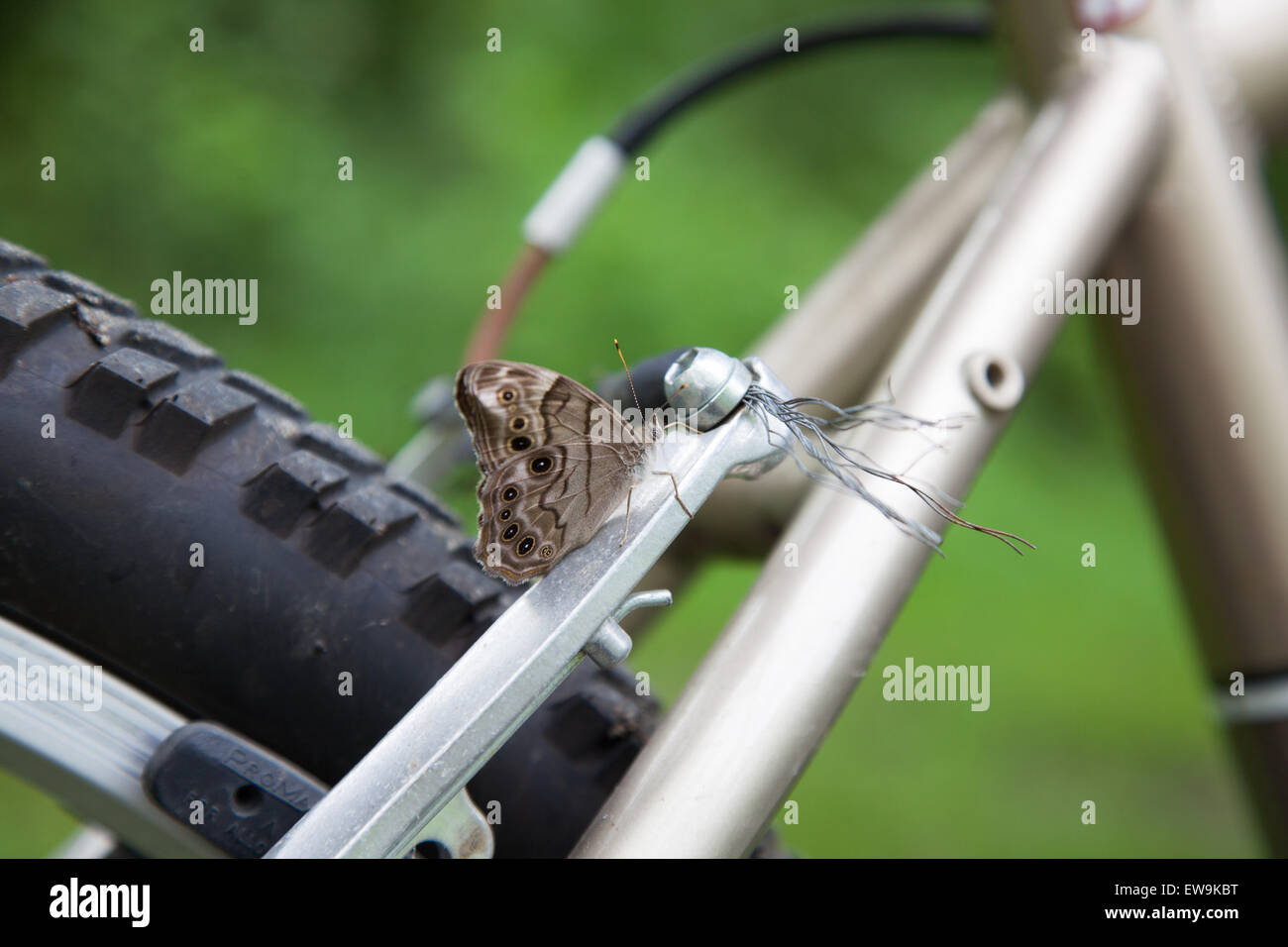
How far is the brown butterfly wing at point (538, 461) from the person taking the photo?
52cm

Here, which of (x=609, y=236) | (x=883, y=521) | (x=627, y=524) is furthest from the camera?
(x=609, y=236)

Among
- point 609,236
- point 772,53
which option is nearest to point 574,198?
point 772,53

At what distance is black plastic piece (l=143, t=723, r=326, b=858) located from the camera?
0.57 metres

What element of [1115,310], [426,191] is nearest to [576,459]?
[1115,310]

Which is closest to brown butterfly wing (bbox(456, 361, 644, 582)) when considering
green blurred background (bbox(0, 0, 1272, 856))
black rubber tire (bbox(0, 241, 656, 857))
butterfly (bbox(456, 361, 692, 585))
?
butterfly (bbox(456, 361, 692, 585))

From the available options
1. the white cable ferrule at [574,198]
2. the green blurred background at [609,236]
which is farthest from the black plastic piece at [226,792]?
the green blurred background at [609,236]

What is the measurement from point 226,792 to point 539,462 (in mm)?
226

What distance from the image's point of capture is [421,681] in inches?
25.0

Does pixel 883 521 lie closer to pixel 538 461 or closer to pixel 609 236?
pixel 538 461

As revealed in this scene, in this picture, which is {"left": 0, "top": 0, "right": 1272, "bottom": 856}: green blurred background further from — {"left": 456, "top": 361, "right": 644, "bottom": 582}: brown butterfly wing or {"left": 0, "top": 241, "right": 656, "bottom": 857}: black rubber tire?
{"left": 456, "top": 361, "right": 644, "bottom": 582}: brown butterfly wing

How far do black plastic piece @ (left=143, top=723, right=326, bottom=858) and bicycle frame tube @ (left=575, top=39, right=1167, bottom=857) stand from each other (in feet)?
0.48

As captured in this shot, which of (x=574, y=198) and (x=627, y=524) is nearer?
(x=627, y=524)

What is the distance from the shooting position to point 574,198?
112 cm
